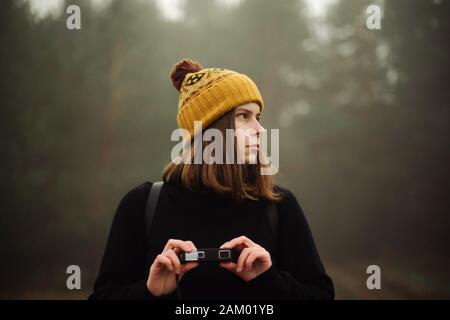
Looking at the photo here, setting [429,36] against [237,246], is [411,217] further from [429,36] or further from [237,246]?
[237,246]

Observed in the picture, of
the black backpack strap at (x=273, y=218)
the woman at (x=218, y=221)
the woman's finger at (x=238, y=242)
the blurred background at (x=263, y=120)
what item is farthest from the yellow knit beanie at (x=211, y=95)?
the blurred background at (x=263, y=120)

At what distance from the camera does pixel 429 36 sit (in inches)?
131

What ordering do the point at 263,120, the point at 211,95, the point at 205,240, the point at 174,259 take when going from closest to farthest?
the point at 174,259
the point at 205,240
the point at 211,95
the point at 263,120

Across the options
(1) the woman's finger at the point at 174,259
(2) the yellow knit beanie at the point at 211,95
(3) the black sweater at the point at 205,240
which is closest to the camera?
(1) the woman's finger at the point at 174,259

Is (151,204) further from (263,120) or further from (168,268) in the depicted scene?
(263,120)

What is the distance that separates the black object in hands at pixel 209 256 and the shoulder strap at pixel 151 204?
25 centimetres

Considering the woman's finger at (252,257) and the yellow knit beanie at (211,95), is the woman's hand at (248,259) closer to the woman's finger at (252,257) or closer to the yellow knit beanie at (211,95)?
the woman's finger at (252,257)

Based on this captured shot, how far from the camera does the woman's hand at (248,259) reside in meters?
1.03

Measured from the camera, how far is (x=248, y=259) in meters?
1.03

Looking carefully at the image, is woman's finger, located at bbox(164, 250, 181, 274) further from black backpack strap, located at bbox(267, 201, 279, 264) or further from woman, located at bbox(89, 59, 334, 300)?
black backpack strap, located at bbox(267, 201, 279, 264)

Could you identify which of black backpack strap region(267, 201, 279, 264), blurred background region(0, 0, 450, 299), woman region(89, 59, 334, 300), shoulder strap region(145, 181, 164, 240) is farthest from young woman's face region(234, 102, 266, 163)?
blurred background region(0, 0, 450, 299)

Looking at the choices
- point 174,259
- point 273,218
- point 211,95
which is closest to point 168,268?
point 174,259

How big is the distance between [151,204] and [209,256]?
326 mm

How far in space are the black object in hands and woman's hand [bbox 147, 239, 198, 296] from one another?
13 mm
